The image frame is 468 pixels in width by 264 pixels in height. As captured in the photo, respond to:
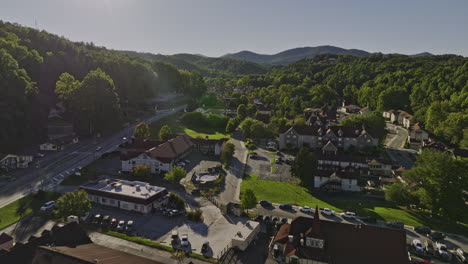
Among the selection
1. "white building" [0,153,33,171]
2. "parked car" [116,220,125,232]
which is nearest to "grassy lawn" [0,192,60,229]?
"parked car" [116,220,125,232]

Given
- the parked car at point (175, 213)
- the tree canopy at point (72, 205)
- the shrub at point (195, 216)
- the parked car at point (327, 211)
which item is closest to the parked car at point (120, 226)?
the tree canopy at point (72, 205)

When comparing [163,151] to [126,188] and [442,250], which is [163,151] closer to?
[126,188]

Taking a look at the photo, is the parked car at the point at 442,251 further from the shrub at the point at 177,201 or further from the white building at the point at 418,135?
the white building at the point at 418,135

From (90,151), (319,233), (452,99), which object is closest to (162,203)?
(319,233)

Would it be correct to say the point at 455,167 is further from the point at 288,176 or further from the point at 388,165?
the point at 288,176

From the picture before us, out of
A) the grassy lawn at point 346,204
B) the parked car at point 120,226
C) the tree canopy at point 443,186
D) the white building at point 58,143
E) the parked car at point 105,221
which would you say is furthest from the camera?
the white building at point 58,143

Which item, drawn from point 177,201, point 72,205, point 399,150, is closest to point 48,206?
point 72,205
